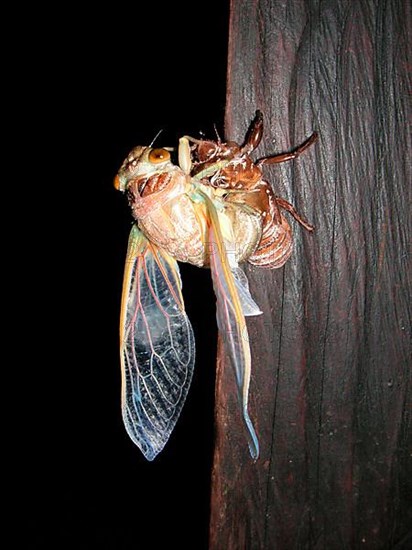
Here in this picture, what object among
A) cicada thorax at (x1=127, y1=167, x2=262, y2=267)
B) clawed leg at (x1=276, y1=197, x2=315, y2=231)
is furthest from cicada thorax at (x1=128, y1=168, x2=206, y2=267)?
clawed leg at (x1=276, y1=197, x2=315, y2=231)

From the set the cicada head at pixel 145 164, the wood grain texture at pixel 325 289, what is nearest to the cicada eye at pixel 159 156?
the cicada head at pixel 145 164

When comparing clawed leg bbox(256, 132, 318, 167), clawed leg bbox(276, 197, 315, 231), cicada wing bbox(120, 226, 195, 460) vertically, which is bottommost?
cicada wing bbox(120, 226, 195, 460)

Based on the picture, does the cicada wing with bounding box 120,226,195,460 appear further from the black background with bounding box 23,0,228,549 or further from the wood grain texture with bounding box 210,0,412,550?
the wood grain texture with bounding box 210,0,412,550

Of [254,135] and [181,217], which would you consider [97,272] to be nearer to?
[181,217]

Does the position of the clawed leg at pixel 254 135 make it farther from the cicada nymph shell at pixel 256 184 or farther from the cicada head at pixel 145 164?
the cicada head at pixel 145 164

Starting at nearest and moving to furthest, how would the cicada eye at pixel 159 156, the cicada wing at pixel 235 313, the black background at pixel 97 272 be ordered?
1. the cicada wing at pixel 235 313
2. the cicada eye at pixel 159 156
3. the black background at pixel 97 272

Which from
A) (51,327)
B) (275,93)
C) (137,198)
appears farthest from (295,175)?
(51,327)
